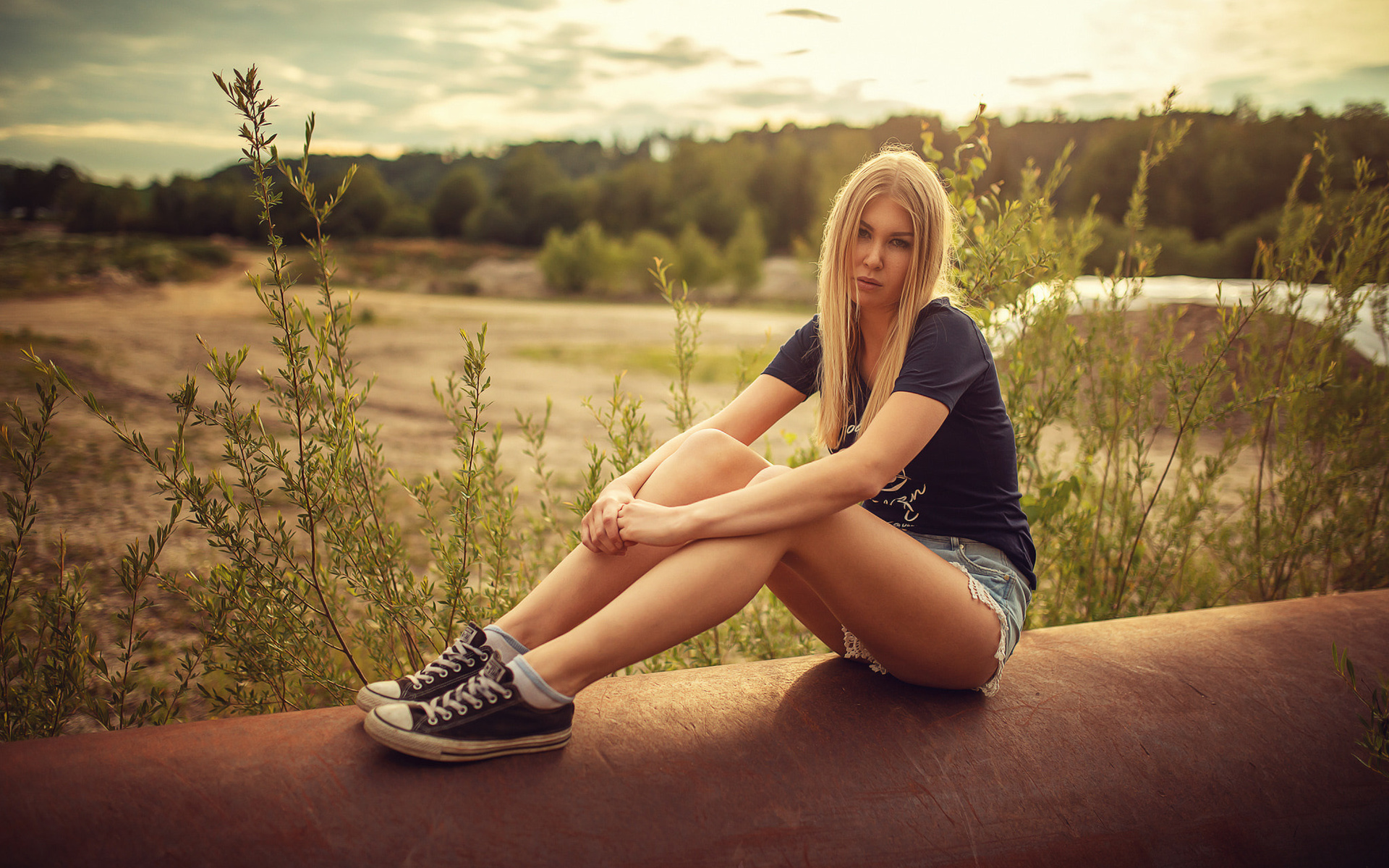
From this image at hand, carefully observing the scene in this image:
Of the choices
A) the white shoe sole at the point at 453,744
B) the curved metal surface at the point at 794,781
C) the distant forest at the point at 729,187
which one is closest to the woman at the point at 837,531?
the white shoe sole at the point at 453,744

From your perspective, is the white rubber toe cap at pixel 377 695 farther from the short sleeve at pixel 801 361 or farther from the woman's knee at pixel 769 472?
the short sleeve at pixel 801 361

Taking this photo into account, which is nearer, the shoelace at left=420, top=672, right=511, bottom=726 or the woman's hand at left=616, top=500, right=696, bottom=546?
the shoelace at left=420, top=672, right=511, bottom=726

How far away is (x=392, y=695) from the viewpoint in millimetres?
1744

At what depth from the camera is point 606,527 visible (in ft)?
6.81

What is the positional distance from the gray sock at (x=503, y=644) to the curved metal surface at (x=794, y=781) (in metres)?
0.22

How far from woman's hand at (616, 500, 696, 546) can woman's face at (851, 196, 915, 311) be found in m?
1.00

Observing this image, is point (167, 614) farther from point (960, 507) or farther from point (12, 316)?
point (12, 316)

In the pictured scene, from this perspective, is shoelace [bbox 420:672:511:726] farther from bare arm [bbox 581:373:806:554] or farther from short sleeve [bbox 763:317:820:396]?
short sleeve [bbox 763:317:820:396]

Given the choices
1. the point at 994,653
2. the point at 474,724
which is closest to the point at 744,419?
the point at 994,653

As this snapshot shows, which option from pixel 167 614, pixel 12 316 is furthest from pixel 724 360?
pixel 12 316

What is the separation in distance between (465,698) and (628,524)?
60cm

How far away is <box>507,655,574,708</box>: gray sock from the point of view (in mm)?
1704

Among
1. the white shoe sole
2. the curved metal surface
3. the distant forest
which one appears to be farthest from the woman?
the distant forest

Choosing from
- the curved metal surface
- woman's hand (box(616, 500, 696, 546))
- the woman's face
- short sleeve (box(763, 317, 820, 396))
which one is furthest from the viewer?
short sleeve (box(763, 317, 820, 396))
